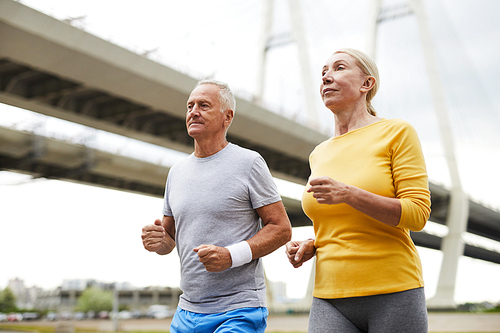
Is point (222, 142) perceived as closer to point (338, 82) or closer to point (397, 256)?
point (338, 82)

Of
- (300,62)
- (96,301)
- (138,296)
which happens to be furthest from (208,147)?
(138,296)

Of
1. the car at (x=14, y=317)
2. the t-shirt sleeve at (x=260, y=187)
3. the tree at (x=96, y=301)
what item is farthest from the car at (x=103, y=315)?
the t-shirt sleeve at (x=260, y=187)

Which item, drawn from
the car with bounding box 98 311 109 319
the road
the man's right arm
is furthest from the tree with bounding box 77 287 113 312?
the man's right arm

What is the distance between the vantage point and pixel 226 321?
2.14m

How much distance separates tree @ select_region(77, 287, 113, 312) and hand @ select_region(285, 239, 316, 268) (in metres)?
51.8

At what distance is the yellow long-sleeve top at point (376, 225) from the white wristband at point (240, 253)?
311mm

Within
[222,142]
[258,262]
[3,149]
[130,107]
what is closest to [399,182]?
[258,262]

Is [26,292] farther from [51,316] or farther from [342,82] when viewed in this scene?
[342,82]

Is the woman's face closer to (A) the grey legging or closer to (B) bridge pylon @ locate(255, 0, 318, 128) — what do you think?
(A) the grey legging

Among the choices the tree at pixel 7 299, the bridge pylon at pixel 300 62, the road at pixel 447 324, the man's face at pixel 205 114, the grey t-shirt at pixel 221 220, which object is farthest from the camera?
the tree at pixel 7 299

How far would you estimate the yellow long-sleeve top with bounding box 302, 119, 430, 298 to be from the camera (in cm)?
178

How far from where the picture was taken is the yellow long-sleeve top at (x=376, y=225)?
70.1 inches

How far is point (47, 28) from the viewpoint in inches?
489

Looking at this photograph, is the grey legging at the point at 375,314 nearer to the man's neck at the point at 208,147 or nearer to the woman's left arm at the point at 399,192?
the woman's left arm at the point at 399,192
